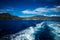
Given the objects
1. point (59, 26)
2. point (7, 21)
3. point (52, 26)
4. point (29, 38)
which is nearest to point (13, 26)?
point (7, 21)

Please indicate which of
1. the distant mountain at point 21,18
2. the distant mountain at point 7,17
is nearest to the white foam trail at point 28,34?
the distant mountain at point 21,18

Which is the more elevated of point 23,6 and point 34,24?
point 23,6

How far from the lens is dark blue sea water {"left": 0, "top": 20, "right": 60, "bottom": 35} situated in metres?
1.46

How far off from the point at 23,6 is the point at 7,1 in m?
0.25

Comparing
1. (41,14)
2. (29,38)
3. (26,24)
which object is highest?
(41,14)

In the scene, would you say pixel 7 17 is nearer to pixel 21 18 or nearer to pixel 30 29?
pixel 21 18

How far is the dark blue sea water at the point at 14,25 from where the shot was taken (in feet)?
4.79

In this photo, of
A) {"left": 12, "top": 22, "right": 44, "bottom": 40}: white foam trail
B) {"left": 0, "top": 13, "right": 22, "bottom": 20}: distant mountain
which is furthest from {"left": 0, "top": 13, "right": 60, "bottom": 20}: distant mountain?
{"left": 12, "top": 22, "right": 44, "bottom": 40}: white foam trail

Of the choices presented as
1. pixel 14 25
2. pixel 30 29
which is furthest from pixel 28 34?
pixel 14 25

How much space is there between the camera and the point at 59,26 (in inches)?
57.9

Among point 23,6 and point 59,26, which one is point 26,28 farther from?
point 59,26

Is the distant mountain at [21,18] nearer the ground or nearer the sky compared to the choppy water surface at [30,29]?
nearer the sky

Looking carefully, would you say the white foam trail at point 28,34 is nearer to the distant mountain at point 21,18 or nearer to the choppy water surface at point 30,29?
the choppy water surface at point 30,29

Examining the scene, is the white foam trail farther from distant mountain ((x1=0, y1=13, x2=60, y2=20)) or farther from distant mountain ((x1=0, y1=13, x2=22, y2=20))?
distant mountain ((x1=0, y1=13, x2=22, y2=20))
